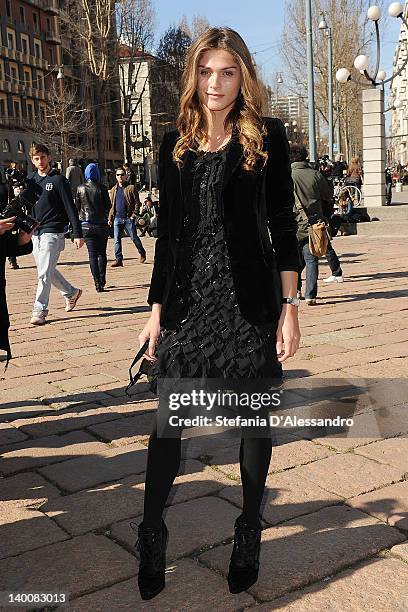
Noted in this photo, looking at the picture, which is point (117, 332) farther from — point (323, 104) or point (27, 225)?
point (323, 104)

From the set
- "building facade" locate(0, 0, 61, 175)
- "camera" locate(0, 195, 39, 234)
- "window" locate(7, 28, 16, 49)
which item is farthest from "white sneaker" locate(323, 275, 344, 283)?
"window" locate(7, 28, 16, 49)

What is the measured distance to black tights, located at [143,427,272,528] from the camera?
90.8 inches

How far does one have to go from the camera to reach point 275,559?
2.60m

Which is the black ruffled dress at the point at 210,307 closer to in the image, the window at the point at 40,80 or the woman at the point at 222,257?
the woman at the point at 222,257

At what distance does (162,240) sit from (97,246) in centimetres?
713

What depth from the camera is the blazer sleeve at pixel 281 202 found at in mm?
2314

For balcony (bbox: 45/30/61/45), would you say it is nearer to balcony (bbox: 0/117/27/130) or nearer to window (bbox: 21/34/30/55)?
window (bbox: 21/34/30/55)

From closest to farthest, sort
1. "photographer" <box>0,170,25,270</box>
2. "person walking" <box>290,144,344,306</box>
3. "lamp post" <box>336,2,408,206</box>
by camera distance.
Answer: "photographer" <box>0,170,25,270</box>
"person walking" <box>290,144,344,306</box>
"lamp post" <box>336,2,408,206</box>

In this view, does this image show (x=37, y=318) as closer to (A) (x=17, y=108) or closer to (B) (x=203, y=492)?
(B) (x=203, y=492)

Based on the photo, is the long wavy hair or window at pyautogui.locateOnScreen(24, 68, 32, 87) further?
window at pyautogui.locateOnScreen(24, 68, 32, 87)

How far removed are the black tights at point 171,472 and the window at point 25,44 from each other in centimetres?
6198

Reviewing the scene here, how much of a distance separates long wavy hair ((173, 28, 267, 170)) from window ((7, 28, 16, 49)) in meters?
59.5

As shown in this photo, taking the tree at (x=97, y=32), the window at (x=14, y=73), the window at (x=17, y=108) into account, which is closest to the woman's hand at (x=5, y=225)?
the tree at (x=97, y=32)

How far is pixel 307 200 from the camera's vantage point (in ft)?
25.7
